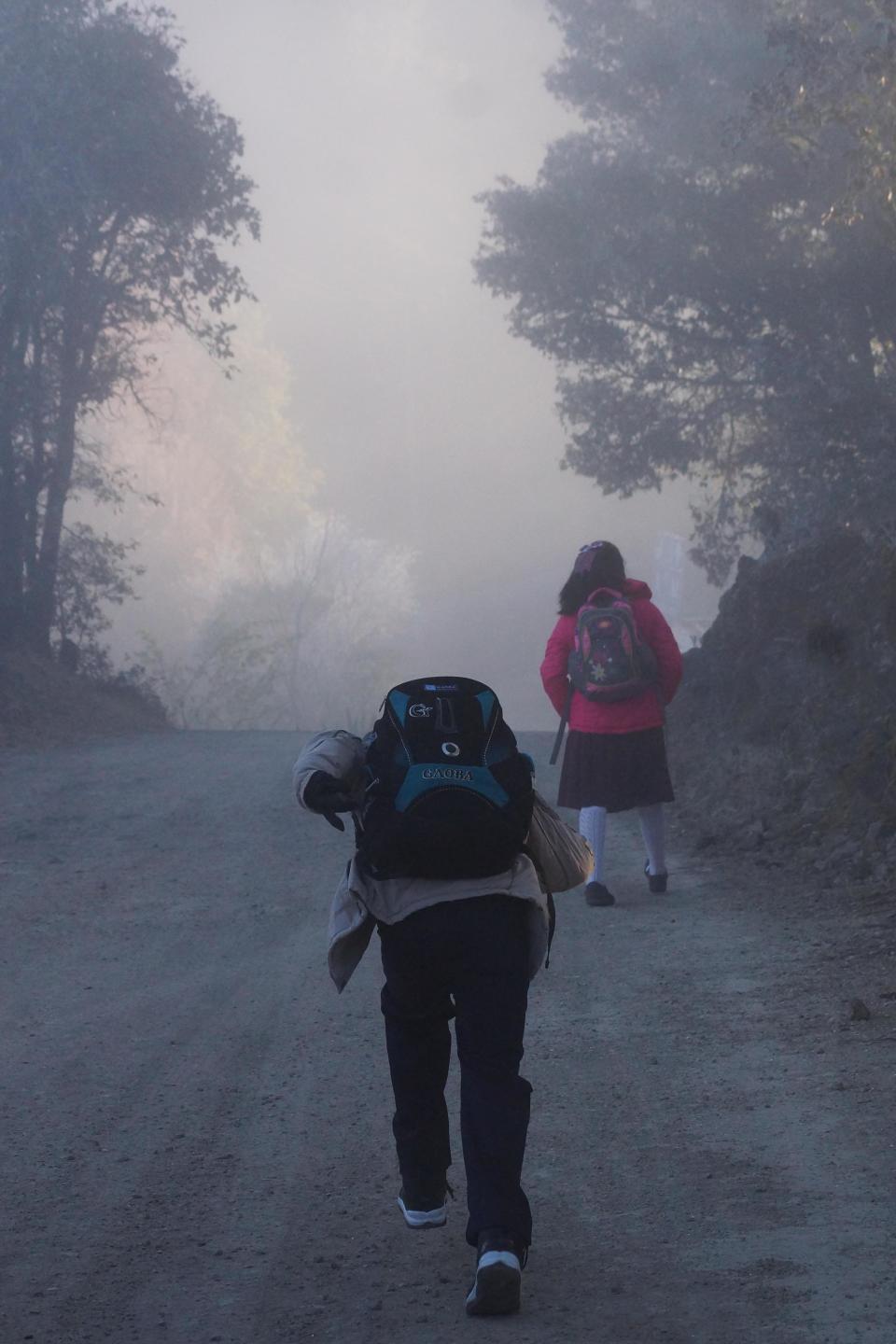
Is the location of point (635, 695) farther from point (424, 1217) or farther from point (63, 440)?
point (63, 440)

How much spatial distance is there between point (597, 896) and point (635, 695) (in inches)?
48.0

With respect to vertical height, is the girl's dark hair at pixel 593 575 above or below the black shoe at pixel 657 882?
above

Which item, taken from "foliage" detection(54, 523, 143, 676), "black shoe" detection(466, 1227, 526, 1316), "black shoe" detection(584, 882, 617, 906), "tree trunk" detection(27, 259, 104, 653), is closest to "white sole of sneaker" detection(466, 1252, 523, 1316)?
"black shoe" detection(466, 1227, 526, 1316)

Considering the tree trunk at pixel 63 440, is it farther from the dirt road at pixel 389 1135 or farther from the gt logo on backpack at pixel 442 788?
the gt logo on backpack at pixel 442 788

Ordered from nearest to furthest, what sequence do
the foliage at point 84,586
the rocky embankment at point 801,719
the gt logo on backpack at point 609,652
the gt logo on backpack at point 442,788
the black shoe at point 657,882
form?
1. the gt logo on backpack at point 442,788
2. the gt logo on backpack at point 609,652
3. the black shoe at point 657,882
4. the rocky embankment at point 801,719
5. the foliage at point 84,586

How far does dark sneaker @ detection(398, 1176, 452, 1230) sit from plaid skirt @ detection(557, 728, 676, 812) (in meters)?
4.67

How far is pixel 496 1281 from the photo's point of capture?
10.8 ft

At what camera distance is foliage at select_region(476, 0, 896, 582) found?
1878 centimetres

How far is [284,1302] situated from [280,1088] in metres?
1.88

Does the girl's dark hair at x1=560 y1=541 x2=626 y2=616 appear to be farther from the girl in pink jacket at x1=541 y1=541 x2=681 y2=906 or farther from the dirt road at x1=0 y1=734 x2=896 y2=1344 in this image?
the dirt road at x1=0 y1=734 x2=896 y2=1344

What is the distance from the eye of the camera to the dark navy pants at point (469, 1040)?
3.46 m

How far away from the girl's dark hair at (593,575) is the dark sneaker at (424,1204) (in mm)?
4870

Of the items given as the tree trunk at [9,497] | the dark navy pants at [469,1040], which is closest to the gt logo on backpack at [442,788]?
the dark navy pants at [469,1040]

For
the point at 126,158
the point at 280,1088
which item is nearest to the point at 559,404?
the point at 126,158
